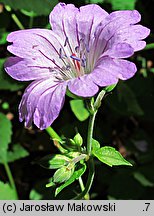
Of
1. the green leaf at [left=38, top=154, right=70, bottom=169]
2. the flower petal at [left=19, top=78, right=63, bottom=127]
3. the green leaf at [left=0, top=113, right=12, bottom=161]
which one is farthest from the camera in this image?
the green leaf at [left=0, top=113, right=12, bottom=161]

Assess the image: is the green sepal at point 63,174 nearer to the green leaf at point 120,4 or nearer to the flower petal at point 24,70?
the flower petal at point 24,70

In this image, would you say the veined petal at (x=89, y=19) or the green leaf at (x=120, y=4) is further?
the green leaf at (x=120, y=4)

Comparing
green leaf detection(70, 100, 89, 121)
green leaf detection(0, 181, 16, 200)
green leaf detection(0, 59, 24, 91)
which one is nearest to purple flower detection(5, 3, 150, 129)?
green leaf detection(70, 100, 89, 121)

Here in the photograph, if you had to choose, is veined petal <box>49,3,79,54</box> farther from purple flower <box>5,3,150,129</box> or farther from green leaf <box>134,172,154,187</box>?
green leaf <box>134,172,154,187</box>

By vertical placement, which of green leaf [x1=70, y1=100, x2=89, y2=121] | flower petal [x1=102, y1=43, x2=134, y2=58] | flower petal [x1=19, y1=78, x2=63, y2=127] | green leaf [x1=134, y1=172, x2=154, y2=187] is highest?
flower petal [x1=102, y1=43, x2=134, y2=58]

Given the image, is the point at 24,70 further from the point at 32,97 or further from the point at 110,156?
the point at 110,156

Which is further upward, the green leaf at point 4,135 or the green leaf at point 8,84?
the green leaf at point 8,84

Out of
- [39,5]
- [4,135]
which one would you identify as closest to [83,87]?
[39,5]

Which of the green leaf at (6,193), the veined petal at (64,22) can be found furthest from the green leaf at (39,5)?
the green leaf at (6,193)

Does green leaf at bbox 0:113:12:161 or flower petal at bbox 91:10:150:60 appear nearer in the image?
flower petal at bbox 91:10:150:60
